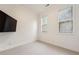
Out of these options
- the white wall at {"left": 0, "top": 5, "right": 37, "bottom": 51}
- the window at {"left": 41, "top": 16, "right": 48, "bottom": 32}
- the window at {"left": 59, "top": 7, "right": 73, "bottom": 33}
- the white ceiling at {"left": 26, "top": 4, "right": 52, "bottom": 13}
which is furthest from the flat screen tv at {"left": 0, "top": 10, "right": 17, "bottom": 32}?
the window at {"left": 59, "top": 7, "right": 73, "bottom": 33}

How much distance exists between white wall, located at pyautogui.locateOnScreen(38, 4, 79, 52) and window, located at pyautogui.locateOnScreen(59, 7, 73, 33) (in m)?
0.07

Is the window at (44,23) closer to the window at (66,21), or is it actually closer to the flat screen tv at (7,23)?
the window at (66,21)

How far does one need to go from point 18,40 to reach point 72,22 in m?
1.08

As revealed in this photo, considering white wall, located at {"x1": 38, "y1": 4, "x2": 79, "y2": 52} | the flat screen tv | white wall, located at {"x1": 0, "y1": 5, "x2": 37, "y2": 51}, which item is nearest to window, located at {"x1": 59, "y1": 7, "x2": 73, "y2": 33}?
white wall, located at {"x1": 38, "y1": 4, "x2": 79, "y2": 52}

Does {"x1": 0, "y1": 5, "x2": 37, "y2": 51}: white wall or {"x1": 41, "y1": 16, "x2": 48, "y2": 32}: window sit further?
{"x1": 41, "y1": 16, "x2": 48, "y2": 32}: window

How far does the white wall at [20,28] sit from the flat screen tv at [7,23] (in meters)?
0.06

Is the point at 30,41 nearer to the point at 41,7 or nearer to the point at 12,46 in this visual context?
the point at 12,46

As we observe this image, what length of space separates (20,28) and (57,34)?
2.29 feet

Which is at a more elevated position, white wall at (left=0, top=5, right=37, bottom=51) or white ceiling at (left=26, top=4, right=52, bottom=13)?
white ceiling at (left=26, top=4, right=52, bottom=13)

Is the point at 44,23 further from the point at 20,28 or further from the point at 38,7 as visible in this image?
the point at 20,28

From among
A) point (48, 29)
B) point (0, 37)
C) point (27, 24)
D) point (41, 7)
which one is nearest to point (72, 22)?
point (48, 29)

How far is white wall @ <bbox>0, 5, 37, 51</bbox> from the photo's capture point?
1.33m

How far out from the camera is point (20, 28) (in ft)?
4.58

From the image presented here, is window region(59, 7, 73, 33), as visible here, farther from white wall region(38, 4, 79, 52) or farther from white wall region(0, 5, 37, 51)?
white wall region(0, 5, 37, 51)
